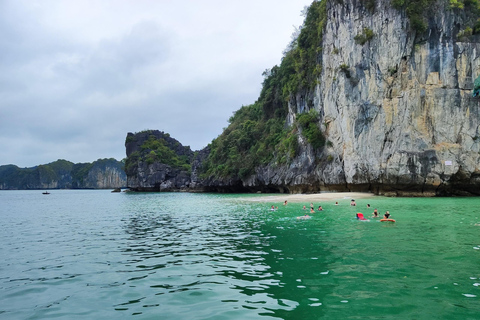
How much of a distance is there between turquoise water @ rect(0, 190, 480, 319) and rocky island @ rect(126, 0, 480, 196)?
21.9m

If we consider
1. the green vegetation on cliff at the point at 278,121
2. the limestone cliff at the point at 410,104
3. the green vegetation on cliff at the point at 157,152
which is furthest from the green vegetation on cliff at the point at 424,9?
the green vegetation on cliff at the point at 157,152

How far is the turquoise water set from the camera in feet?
19.7

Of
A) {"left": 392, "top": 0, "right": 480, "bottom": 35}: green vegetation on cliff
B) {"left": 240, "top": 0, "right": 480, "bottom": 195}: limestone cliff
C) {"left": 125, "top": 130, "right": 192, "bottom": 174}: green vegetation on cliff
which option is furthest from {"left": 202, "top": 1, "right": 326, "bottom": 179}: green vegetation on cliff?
{"left": 125, "top": 130, "right": 192, "bottom": 174}: green vegetation on cliff

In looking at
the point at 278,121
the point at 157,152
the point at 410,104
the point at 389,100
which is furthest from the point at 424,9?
the point at 157,152

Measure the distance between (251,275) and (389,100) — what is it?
109 feet

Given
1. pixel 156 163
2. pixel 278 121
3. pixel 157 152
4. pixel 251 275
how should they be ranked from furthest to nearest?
pixel 157 152 < pixel 156 163 < pixel 278 121 < pixel 251 275

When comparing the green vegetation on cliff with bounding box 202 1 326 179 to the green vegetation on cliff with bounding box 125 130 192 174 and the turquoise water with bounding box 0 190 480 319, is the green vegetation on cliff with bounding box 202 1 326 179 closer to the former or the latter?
the green vegetation on cliff with bounding box 125 130 192 174

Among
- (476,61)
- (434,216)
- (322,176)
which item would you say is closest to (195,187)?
(322,176)

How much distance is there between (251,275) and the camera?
8148 mm

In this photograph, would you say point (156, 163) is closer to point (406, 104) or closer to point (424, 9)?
point (406, 104)

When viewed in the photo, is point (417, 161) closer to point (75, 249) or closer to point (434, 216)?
point (434, 216)

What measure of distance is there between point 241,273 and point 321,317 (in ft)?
10.5

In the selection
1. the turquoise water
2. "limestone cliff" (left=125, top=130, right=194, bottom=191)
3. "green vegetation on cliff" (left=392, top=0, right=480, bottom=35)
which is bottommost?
the turquoise water

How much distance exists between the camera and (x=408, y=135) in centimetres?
3453
